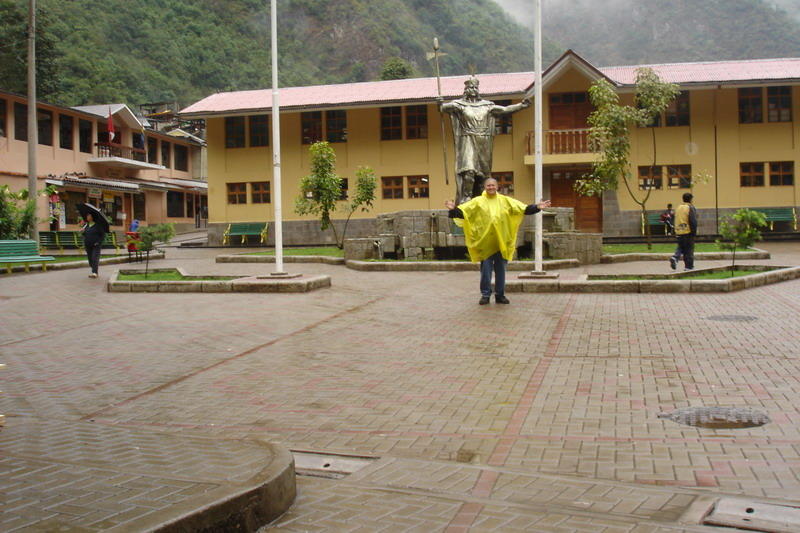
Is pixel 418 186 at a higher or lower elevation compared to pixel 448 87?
lower

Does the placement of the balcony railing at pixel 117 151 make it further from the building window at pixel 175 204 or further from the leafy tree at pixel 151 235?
the leafy tree at pixel 151 235

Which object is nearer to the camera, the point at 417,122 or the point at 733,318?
the point at 733,318

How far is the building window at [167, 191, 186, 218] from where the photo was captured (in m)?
47.1

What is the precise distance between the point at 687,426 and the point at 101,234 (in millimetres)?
14540

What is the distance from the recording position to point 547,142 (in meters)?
28.5

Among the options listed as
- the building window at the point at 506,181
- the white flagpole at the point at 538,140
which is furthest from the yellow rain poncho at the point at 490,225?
the building window at the point at 506,181

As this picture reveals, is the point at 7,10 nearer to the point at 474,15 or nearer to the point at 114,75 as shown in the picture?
the point at 114,75

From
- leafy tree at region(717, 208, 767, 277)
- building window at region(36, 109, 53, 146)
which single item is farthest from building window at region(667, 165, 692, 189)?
building window at region(36, 109, 53, 146)

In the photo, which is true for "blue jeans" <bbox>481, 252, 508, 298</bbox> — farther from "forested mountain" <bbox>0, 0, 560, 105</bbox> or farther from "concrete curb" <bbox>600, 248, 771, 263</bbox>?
"forested mountain" <bbox>0, 0, 560, 105</bbox>

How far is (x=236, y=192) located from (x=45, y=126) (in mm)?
10954

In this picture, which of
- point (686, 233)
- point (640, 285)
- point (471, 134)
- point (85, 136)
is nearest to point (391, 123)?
point (471, 134)

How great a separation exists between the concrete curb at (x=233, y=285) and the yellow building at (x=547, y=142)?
55.2ft

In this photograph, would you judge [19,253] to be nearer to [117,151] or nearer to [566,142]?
[566,142]

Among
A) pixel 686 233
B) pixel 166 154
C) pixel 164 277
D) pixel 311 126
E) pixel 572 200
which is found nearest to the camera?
pixel 686 233
